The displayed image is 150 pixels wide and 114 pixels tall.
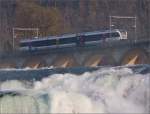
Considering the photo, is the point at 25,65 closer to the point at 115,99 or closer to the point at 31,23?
the point at 31,23

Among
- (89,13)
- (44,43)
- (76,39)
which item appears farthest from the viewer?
(89,13)

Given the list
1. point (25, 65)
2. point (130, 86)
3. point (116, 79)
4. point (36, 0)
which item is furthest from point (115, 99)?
point (36, 0)

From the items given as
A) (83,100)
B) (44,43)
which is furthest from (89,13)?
(83,100)

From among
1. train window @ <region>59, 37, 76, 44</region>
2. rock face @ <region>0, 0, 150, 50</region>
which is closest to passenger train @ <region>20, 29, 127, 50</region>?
train window @ <region>59, 37, 76, 44</region>

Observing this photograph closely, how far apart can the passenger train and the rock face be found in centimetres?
1814

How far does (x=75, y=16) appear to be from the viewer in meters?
131

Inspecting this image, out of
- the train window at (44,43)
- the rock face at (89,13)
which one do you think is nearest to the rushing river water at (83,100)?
the train window at (44,43)

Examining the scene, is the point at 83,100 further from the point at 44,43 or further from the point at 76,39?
the point at 44,43

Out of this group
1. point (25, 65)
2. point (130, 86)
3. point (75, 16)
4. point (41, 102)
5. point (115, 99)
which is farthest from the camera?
point (75, 16)

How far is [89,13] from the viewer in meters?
129

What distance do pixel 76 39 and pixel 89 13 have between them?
122 ft

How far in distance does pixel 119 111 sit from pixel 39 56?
258ft

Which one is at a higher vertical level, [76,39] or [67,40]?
[76,39]

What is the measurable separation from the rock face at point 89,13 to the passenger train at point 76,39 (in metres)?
18.1
